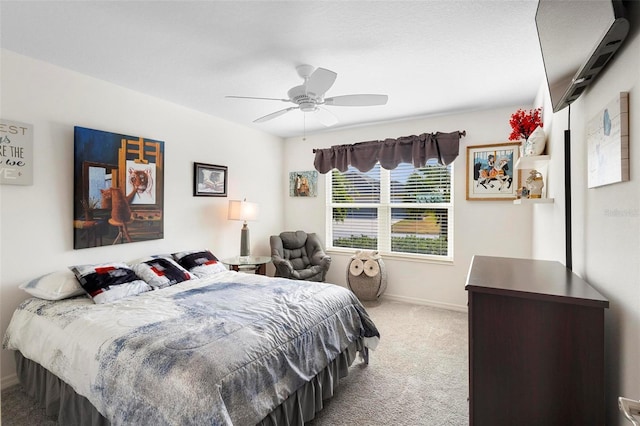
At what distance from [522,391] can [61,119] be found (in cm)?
359

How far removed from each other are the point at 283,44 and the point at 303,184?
2.94 meters

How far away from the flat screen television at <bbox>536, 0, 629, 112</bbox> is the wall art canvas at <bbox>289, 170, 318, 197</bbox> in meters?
3.59

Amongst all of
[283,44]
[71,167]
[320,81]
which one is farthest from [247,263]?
[283,44]

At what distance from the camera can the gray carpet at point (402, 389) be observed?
1.96m

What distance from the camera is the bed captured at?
1375 millimetres

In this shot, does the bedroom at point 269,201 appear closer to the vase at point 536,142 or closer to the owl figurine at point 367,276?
the vase at point 536,142

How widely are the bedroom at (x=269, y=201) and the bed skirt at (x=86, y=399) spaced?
49 centimetres

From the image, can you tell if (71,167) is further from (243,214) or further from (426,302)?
(426,302)

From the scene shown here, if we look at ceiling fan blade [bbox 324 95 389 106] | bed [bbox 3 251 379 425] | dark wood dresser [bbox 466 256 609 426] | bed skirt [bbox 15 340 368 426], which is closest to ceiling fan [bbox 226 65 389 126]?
ceiling fan blade [bbox 324 95 389 106]

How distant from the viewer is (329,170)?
479 cm

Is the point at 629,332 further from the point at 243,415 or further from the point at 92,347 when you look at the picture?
the point at 92,347

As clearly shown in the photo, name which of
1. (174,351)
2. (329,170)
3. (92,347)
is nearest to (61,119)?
(92,347)

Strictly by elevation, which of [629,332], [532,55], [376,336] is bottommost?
[376,336]

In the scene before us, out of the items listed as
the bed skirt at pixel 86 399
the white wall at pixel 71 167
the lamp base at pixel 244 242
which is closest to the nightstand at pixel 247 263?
the lamp base at pixel 244 242
